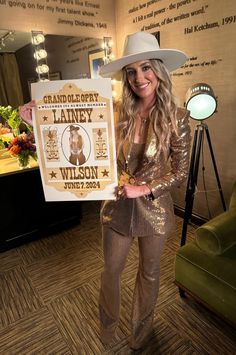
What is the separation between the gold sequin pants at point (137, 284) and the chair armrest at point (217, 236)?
0.38 meters

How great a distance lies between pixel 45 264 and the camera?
223cm

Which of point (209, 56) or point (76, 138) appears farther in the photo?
point (209, 56)

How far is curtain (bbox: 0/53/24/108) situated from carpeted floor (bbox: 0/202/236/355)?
147 cm

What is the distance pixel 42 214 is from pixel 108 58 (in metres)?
2.02

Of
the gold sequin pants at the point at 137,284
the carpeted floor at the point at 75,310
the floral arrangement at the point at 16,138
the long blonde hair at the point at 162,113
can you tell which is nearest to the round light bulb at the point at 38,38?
the floral arrangement at the point at 16,138

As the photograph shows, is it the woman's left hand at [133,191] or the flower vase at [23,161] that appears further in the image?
the flower vase at [23,161]

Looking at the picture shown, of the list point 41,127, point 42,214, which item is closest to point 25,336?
point 42,214

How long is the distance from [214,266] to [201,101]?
43.1 inches

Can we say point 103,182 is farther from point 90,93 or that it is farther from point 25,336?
point 25,336

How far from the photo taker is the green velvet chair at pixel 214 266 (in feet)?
4.59

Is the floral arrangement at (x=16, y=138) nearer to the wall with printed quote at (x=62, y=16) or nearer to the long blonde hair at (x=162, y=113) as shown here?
the wall with printed quote at (x=62, y=16)

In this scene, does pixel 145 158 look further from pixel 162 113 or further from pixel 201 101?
pixel 201 101

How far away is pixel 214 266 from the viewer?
4.84 feet

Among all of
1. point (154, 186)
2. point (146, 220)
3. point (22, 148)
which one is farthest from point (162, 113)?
point (22, 148)
